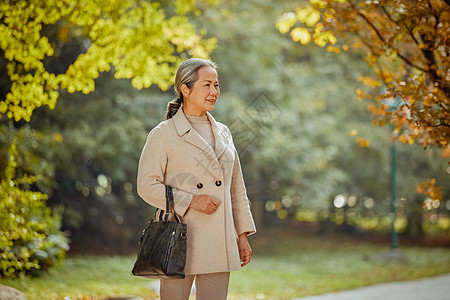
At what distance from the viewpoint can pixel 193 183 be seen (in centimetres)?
296

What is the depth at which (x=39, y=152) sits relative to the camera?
9.43m

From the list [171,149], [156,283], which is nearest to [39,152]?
[156,283]

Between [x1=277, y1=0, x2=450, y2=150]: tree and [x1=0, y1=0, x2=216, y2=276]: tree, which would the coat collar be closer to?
[x1=277, y1=0, x2=450, y2=150]: tree

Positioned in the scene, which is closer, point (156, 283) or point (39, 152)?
point (156, 283)

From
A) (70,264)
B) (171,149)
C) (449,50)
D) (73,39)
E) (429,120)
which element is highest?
(73,39)

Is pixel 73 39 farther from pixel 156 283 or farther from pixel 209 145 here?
pixel 209 145

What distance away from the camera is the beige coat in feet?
9.55

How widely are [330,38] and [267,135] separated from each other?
25.8ft

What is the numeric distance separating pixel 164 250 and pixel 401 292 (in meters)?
5.31

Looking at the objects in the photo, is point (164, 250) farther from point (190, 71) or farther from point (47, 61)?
point (47, 61)

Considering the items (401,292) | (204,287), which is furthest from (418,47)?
(401,292)

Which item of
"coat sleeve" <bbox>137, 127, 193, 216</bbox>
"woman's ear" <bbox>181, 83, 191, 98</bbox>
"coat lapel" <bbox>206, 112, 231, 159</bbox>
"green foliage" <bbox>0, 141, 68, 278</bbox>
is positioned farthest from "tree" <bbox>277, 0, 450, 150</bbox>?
"green foliage" <bbox>0, 141, 68, 278</bbox>

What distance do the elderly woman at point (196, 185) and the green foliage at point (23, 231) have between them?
2.75m

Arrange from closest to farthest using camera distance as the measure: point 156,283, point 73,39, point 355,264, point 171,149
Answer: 1. point 171,149
2. point 156,283
3. point 73,39
4. point 355,264
